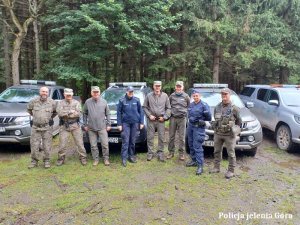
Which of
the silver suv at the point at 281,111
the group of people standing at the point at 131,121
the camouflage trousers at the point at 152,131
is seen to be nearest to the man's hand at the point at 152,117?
the group of people standing at the point at 131,121

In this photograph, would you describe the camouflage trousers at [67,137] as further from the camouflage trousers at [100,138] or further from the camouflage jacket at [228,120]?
the camouflage jacket at [228,120]

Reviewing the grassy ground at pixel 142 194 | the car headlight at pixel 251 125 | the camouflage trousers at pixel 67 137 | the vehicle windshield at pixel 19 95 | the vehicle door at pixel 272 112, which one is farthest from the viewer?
the vehicle door at pixel 272 112

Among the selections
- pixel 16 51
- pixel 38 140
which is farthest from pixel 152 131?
pixel 16 51

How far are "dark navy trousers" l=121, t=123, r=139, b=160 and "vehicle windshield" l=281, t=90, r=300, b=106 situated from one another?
15.5ft

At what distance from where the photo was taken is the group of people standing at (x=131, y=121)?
18.6 ft

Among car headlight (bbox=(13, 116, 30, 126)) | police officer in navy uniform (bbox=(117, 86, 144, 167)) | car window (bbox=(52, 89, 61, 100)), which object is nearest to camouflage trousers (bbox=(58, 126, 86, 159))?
police officer in navy uniform (bbox=(117, 86, 144, 167))

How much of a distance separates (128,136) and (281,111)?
4659 mm

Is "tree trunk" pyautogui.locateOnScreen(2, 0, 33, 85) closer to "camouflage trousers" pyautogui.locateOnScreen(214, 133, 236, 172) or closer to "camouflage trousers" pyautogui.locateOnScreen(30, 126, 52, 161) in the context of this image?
"camouflage trousers" pyautogui.locateOnScreen(30, 126, 52, 161)

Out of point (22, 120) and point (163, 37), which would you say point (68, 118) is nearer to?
point (22, 120)

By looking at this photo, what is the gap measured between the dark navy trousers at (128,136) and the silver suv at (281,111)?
3.36m

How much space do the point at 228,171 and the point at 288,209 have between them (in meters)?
1.42

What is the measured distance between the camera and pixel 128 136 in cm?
630

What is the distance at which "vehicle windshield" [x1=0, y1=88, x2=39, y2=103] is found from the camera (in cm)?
808

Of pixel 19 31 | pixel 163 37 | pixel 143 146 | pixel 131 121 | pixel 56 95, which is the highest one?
pixel 19 31
